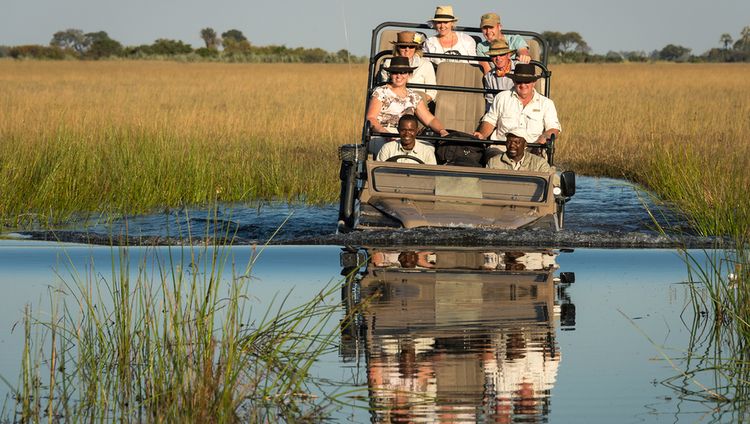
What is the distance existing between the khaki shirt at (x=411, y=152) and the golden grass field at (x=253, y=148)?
59.3 inches

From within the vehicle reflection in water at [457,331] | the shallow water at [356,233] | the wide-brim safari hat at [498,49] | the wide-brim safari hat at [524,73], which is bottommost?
the shallow water at [356,233]

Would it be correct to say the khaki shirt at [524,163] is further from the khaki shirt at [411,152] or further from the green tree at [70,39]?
the green tree at [70,39]

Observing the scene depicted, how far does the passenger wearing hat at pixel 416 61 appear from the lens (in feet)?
37.3

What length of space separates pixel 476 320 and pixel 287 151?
12.1 meters

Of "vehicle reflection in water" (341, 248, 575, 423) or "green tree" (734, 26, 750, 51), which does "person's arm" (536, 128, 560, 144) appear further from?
"green tree" (734, 26, 750, 51)

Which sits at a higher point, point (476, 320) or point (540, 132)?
point (540, 132)

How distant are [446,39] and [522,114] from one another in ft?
5.43

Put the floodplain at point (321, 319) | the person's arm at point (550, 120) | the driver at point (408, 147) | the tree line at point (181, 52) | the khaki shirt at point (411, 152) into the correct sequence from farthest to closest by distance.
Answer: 1. the tree line at point (181, 52)
2. the person's arm at point (550, 120)
3. the khaki shirt at point (411, 152)
4. the driver at point (408, 147)
5. the floodplain at point (321, 319)

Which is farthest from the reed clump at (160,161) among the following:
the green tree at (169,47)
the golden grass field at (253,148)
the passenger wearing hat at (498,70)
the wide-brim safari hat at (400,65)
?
the green tree at (169,47)

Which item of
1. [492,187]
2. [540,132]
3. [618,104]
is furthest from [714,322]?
[618,104]

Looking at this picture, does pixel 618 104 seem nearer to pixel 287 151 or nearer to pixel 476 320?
pixel 287 151

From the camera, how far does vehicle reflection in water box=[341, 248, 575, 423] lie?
5219 mm

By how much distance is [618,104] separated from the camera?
3075 centimetres

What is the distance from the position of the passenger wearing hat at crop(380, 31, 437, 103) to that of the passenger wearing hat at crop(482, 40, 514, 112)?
53cm
